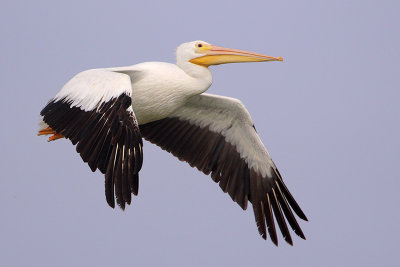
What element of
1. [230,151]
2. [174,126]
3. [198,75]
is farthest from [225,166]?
[198,75]

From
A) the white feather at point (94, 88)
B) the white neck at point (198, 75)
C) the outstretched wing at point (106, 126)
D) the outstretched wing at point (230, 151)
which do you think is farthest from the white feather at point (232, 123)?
the outstretched wing at point (106, 126)

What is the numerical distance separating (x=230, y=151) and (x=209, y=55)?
5.44ft

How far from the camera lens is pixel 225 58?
10.1m

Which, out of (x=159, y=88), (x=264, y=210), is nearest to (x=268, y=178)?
(x=264, y=210)

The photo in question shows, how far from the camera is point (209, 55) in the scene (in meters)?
10.0

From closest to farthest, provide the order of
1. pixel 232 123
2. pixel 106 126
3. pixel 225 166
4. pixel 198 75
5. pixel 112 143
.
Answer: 1. pixel 112 143
2. pixel 106 126
3. pixel 198 75
4. pixel 232 123
5. pixel 225 166

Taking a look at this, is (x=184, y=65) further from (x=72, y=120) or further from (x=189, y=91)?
(x=72, y=120)

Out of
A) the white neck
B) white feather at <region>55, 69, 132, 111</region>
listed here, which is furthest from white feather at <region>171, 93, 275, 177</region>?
white feather at <region>55, 69, 132, 111</region>

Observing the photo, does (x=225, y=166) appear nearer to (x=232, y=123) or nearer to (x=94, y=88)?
(x=232, y=123)

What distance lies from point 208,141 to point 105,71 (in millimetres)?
2599

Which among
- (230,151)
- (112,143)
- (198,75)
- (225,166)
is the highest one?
(198,75)

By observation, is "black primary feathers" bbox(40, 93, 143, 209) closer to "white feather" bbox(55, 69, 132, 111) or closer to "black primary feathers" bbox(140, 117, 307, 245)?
"white feather" bbox(55, 69, 132, 111)

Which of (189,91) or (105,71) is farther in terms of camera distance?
(189,91)

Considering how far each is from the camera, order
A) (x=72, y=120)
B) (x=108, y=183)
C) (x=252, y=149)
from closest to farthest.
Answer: (x=108, y=183) → (x=72, y=120) → (x=252, y=149)
